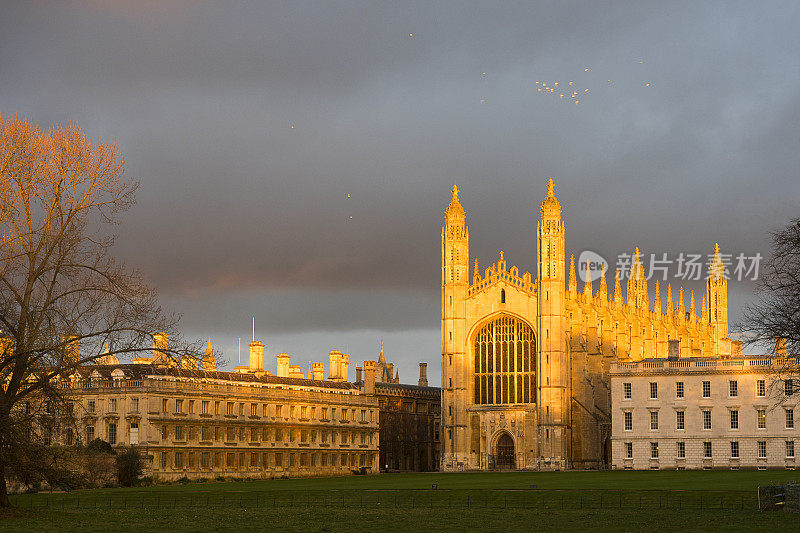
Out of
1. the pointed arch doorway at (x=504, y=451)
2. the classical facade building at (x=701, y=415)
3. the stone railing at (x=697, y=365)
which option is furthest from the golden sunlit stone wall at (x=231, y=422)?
the stone railing at (x=697, y=365)

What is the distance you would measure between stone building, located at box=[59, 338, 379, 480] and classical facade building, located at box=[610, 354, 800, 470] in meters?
23.8

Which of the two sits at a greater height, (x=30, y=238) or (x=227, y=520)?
(x=30, y=238)

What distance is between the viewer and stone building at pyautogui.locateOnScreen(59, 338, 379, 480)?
8494cm

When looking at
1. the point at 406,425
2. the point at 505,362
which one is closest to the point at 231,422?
the point at 505,362

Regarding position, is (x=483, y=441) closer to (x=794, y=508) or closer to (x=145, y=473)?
(x=145, y=473)

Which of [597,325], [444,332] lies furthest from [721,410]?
[444,332]

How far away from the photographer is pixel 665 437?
97938 millimetres

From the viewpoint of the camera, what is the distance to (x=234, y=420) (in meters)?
93.9

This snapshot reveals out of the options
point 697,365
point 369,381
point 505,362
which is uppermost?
point 505,362

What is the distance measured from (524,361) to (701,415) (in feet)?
60.5

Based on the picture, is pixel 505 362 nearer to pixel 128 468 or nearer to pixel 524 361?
pixel 524 361

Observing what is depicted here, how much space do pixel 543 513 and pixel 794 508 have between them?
8.83m

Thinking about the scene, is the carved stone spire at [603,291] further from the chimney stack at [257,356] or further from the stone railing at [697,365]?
the chimney stack at [257,356]

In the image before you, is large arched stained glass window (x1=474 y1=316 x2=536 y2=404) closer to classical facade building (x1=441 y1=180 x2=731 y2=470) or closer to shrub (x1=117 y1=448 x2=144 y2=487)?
classical facade building (x1=441 y1=180 x2=731 y2=470)
